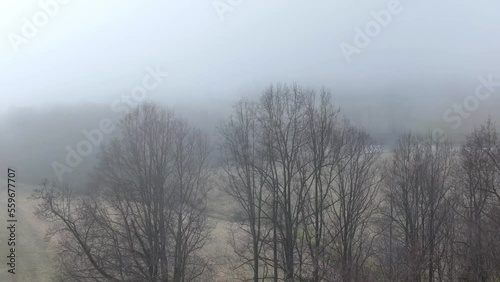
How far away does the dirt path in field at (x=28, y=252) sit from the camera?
34000mm

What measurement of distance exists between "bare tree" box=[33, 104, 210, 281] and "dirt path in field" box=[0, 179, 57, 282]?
966 cm

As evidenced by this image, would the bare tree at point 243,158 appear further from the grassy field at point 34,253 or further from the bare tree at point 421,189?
the bare tree at point 421,189

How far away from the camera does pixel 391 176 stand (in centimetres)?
4031

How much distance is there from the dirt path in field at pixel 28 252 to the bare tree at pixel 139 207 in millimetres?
9661

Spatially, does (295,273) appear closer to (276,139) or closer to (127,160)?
(276,139)

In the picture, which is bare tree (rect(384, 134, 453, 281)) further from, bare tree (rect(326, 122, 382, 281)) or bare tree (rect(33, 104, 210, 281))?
bare tree (rect(33, 104, 210, 281))

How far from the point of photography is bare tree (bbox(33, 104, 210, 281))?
24641 millimetres

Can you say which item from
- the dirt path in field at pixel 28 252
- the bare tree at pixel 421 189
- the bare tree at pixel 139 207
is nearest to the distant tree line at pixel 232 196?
the bare tree at pixel 139 207

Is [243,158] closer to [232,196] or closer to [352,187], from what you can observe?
[232,196]

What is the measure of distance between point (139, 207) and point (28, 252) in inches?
671

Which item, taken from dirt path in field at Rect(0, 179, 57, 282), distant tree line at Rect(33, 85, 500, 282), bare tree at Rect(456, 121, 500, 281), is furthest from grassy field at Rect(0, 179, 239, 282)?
bare tree at Rect(456, 121, 500, 281)

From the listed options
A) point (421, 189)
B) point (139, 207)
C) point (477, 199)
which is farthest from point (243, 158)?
point (477, 199)

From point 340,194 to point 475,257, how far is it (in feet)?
41.8

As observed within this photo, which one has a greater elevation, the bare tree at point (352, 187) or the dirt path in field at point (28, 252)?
the bare tree at point (352, 187)
